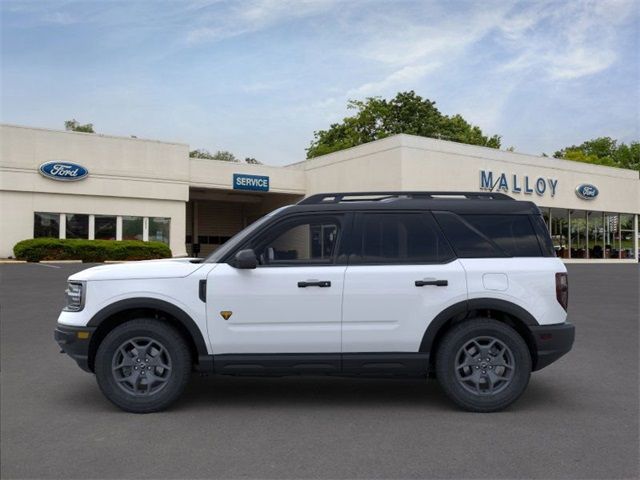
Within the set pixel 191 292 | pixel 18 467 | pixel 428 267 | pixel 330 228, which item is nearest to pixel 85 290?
pixel 191 292

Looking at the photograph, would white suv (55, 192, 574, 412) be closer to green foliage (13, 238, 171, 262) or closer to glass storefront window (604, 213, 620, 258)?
green foliage (13, 238, 171, 262)

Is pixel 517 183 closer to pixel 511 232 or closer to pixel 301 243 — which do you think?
pixel 511 232

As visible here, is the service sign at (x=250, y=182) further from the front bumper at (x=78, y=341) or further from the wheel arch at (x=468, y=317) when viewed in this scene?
the wheel arch at (x=468, y=317)

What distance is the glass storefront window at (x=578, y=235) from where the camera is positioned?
4556 cm

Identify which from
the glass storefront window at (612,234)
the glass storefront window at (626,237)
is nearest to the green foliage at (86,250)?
the glass storefront window at (612,234)

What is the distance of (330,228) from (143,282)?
67.6 inches

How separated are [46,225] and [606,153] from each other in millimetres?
87331

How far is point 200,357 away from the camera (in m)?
5.11

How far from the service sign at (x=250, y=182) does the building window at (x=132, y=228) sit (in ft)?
22.0

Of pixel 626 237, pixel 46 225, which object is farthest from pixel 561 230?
pixel 46 225

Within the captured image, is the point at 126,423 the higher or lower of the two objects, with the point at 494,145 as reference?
lower

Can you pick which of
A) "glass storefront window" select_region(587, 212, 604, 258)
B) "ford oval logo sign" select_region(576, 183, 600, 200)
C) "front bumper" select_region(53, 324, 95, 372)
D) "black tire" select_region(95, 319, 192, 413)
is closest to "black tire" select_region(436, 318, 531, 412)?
"black tire" select_region(95, 319, 192, 413)

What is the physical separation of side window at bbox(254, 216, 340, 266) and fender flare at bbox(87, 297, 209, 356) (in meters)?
0.81

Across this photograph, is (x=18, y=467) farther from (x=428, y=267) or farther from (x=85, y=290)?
(x=428, y=267)
